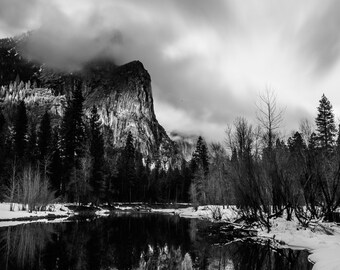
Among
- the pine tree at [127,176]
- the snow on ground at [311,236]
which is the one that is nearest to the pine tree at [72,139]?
the pine tree at [127,176]

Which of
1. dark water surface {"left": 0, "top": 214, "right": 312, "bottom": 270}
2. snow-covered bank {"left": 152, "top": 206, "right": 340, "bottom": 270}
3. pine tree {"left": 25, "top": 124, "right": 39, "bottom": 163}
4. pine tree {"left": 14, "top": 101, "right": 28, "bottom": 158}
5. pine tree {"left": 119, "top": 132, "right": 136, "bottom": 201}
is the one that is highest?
pine tree {"left": 14, "top": 101, "right": 28, "bottom": 158}

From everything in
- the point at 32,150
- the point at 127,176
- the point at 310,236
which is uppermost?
the point at 32,150

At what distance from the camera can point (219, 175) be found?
167ft

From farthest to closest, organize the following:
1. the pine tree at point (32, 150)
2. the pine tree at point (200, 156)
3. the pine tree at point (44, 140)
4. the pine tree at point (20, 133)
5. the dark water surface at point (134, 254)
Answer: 1. the pine tree at point (200, 156)
2. the pine tree at point (20, 133)
3. the pine tree at point (44, 140)
4. the pine tree at point (32, 150)
5. the dark water surface at point (134, 254)

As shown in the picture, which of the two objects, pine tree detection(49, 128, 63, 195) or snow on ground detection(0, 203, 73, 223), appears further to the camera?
pine tree detection(49, 128, 63, 195)

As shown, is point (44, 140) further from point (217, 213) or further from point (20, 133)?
point (217, 213)

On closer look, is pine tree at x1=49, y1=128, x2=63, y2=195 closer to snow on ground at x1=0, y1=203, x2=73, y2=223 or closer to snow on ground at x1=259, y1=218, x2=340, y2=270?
snow on ground at x1=0, y1=203, x2=73, y2=223

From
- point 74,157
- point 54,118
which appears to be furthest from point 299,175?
point 54,118

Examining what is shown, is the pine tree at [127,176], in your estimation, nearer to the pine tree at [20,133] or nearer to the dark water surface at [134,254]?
the pine tree at [20,133]

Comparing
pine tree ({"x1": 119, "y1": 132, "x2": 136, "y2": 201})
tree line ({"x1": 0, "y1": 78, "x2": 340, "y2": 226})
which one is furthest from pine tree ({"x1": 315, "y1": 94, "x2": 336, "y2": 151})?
pine tree ({"x1": 119, "y1": 132, "x2": 136, "y2": 201})

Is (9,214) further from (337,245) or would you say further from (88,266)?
(337,245)

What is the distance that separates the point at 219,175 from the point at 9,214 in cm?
3225

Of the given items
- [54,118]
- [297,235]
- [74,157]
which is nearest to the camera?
[297,235]

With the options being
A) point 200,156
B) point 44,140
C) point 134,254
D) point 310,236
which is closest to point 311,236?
point 310,236
